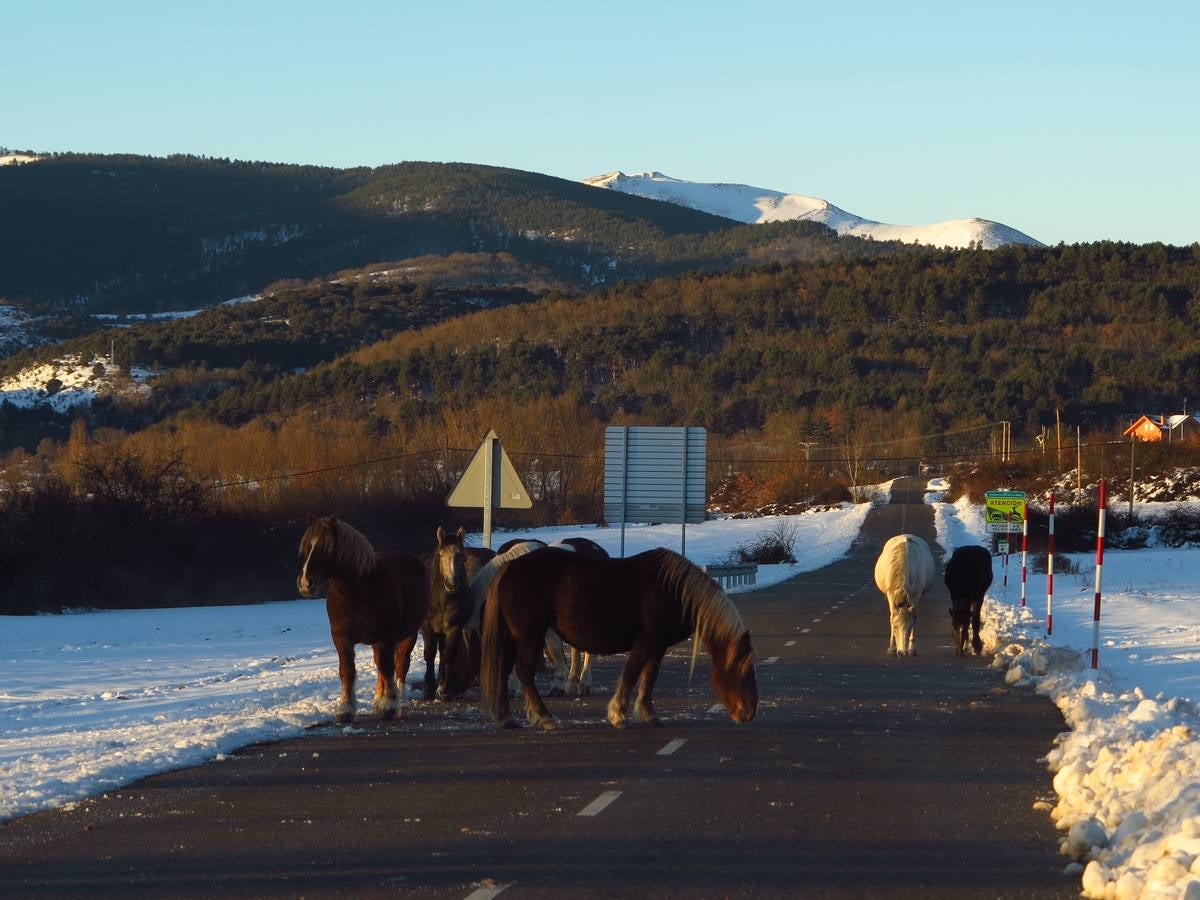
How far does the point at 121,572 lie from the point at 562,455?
45.3 metres

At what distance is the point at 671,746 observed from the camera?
12508 mm

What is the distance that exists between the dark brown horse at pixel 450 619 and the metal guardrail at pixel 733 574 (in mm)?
24481

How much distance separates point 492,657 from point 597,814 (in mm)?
4269

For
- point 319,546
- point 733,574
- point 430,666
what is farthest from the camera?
point 733,574

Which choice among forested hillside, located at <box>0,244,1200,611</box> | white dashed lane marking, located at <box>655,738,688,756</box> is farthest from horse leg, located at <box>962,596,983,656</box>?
forested hillside, located at <box>0,244,1200,611</box>

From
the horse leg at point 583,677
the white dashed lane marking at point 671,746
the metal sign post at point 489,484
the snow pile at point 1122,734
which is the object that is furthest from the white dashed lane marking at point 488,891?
the metal sign post at point 489,484

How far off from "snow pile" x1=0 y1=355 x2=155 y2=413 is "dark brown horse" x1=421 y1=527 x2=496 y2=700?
129565 mm

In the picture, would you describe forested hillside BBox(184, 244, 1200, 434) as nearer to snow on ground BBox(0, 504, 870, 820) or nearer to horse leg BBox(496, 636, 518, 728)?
snow on ground BBox(0, 504, 870, 820)

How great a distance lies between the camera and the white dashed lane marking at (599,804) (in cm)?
958

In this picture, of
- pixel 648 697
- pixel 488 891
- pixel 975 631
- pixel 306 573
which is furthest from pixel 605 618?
pixel 975 631

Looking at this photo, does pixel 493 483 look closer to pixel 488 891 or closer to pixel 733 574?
pixel 488 891

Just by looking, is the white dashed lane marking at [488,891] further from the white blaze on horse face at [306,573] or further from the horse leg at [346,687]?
the horse leg at [346,687]

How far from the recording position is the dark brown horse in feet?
50.0

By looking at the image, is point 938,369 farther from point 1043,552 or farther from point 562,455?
point 1043,552
